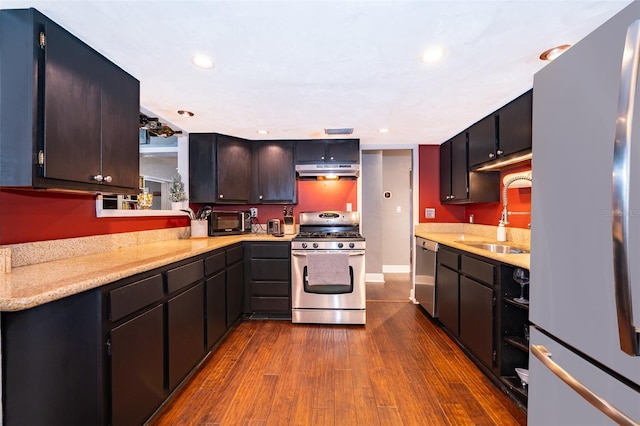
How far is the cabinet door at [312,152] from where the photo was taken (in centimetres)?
351

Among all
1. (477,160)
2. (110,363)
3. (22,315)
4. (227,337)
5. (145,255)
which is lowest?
(227,337)

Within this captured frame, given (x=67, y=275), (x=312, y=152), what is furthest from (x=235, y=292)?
(x=312, y=152)

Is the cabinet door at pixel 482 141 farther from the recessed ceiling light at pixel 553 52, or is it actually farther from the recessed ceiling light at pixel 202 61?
the recessed ceiling light at pixel 202 61

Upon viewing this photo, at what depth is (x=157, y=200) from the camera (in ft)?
12.2

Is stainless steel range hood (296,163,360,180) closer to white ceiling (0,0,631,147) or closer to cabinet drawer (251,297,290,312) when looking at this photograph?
white ceiling (0,0,631,147)

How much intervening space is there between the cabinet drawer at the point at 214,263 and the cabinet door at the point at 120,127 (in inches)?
30.7

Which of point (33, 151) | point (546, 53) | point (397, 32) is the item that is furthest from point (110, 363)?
point (546, 53)

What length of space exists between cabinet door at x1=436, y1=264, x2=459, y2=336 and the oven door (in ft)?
2.60

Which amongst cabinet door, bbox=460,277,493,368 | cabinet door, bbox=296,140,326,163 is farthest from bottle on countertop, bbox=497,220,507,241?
cabinet door, bbox=296,140,326,163

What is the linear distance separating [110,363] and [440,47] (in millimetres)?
2379

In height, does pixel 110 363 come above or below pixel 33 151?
below

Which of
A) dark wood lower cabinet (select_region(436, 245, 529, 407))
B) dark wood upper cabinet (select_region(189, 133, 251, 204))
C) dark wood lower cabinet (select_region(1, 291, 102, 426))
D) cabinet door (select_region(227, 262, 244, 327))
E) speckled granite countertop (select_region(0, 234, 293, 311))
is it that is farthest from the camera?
dark wood upper cabinet (select_region(189, 133, 251, 204))

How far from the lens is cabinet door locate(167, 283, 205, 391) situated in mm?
1715

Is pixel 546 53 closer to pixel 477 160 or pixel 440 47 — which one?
pixel 440 47
